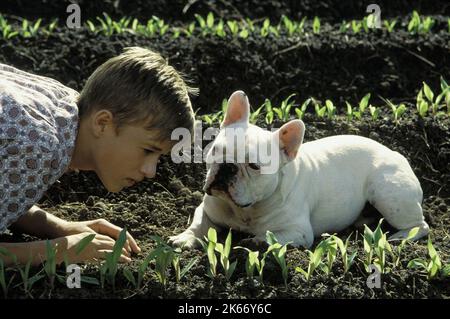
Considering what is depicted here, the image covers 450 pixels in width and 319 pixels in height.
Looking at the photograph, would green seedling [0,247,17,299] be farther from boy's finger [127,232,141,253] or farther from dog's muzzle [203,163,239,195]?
dog's muzzle [203,163,239,195]

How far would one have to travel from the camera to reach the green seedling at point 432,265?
14.1 feet

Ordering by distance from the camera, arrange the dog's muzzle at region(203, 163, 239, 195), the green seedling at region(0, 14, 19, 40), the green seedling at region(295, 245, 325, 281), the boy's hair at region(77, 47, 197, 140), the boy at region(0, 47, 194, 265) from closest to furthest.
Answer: the boy at region(0, 47, 194, 265) → the green seedling at region(295, 245, 325, 281) → the boy's hair at region(77, 47, 197, 140) → the dog's muzzle at region(203, 163, 239, 195) → the green seedling at region(0, 14, 19, 40)

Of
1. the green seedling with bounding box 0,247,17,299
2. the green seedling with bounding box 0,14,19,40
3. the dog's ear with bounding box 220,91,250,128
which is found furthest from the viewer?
the green seedling with bounding box 0,14,19,40

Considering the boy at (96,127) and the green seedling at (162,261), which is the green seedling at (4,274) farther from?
the green seedling at (162,261)

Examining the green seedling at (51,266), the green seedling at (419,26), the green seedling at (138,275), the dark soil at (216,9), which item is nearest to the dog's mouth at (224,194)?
the green seedling at (138,275)

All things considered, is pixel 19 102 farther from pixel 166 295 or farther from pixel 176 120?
pixel 166 295

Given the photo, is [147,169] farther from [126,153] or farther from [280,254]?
[280,254]

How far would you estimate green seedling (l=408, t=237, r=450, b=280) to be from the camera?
14.1 ft

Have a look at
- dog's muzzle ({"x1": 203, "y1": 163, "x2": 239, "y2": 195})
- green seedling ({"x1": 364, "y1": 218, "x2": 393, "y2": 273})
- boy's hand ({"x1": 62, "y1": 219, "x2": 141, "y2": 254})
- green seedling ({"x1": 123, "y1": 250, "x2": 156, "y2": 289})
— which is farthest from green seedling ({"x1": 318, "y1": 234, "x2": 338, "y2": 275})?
boy's hand ({"x1": 62, "y1": 219, "x2": 141, "y2": 254})

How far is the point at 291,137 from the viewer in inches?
187

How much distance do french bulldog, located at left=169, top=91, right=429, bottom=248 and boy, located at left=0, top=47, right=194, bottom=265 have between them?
1.11 feet

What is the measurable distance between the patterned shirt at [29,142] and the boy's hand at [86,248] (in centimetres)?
25
